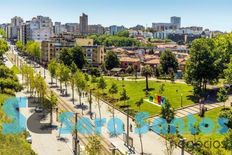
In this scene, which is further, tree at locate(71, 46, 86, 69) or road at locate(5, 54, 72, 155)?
tree at locate(71, 46, 86, 69)

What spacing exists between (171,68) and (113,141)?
51906mm

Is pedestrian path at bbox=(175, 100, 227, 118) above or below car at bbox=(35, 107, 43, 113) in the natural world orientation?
above

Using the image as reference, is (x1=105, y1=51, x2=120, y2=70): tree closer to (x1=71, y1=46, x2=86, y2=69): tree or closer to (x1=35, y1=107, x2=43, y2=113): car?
(x1=71, y1=46, x2=86, y2=69): tree

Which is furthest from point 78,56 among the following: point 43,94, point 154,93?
point 43,94

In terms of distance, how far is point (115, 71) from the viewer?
361 feet

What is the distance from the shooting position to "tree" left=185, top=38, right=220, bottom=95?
71438mm

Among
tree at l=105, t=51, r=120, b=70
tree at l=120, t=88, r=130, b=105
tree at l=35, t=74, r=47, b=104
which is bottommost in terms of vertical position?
tree at l=120, t=88, r=130, b=105

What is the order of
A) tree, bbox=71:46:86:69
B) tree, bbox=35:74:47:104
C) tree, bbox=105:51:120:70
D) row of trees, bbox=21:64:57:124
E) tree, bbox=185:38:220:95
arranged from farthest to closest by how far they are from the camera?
tree, bbox=105:51:120:70 < tree, bbox=71:46:86:69 < tree, bbox=185:38:220:95 < tree, bbox=35:74:47:104 < row of trees, bbox=21:64:57:124

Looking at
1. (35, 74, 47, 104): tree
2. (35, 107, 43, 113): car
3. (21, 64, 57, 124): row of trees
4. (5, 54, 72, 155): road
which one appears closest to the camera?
(5, 54, 72, 155): road

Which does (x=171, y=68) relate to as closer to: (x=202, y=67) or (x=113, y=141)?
(x=202, y=67)

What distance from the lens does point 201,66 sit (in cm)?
7138

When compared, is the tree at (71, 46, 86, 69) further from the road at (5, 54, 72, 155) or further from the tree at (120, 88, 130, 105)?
the road at (5, 54, 72, 155)

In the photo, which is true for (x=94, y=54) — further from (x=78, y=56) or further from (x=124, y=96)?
(x=124, y=96)

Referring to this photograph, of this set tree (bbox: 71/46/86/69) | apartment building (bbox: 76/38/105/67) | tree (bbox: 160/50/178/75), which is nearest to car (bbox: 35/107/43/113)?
tree (bbox: 160/50/178/75)
